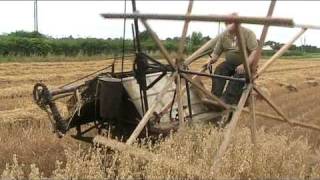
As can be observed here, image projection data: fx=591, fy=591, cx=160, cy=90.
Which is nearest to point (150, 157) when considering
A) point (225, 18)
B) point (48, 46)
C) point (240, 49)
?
point (240, 49)

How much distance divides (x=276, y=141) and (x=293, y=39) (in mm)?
1248

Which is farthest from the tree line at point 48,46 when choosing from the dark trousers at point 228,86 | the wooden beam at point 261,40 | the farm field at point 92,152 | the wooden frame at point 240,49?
the wooden beam at point 261,40

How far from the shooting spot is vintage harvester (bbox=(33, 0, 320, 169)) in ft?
19.6

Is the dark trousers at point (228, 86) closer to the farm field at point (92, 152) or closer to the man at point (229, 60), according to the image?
the man at point (229, 60)

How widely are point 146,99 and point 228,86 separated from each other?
160 centimetres

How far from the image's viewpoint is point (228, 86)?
755cm

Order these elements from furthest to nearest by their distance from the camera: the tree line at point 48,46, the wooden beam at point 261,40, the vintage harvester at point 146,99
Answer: the tree line at point 48,46
the vintage harvester at point 146,99
the wooden beam at point 261,40

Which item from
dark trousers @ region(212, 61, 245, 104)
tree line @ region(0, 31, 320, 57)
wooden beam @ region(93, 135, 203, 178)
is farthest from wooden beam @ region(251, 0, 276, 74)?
tree line @ region(0, 31, 320, 57)

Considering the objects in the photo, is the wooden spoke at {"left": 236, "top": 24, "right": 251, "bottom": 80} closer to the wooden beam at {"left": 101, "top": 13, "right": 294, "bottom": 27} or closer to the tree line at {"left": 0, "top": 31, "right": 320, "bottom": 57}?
the wooden beam at {"left": 101, "top": 13, "right": 294, "bottom": 27}

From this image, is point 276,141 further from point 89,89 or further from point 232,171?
point 89,89

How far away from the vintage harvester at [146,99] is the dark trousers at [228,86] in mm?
218

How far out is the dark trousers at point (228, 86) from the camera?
7.45m

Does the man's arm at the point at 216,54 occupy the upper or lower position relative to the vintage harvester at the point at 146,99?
upper

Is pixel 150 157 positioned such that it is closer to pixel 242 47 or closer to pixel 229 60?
pixel 242 47
